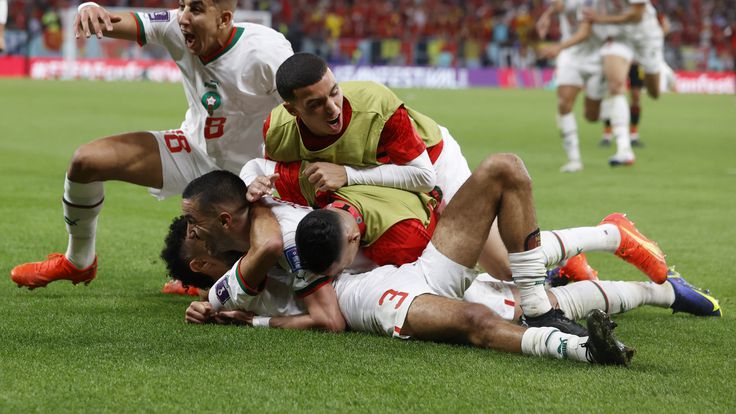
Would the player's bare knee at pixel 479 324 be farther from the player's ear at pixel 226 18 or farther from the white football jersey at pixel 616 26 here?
the white football jersey at pixel 616 26

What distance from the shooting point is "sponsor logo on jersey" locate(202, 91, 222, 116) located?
589cm

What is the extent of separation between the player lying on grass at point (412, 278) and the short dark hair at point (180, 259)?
33 centimetres

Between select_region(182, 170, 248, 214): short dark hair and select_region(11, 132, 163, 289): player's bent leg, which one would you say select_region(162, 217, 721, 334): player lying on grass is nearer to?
select_region(182, 170, 248, 214): short dark hair

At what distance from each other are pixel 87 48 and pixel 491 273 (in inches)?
1178

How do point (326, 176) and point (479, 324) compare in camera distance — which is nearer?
point (479, 324)

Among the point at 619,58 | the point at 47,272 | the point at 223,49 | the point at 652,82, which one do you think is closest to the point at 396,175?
the point at 223,49

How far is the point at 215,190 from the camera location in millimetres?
4703

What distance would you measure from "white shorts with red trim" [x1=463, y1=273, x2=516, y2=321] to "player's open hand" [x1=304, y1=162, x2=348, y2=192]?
2.50ft

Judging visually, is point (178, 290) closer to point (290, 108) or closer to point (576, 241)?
point (290, 108)

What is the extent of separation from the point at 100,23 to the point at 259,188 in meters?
1.32

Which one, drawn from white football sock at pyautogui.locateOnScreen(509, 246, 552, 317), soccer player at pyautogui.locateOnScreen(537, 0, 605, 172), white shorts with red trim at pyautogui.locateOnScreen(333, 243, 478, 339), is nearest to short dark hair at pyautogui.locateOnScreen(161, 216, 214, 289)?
white shorts with red trim at pyautogui.locateOnScreen(333, 243, 478, 339)

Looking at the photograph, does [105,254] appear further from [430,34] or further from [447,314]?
[430,34]

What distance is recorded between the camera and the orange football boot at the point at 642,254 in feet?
17.1

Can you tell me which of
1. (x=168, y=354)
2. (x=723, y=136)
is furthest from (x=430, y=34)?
(x=168, y=354)
